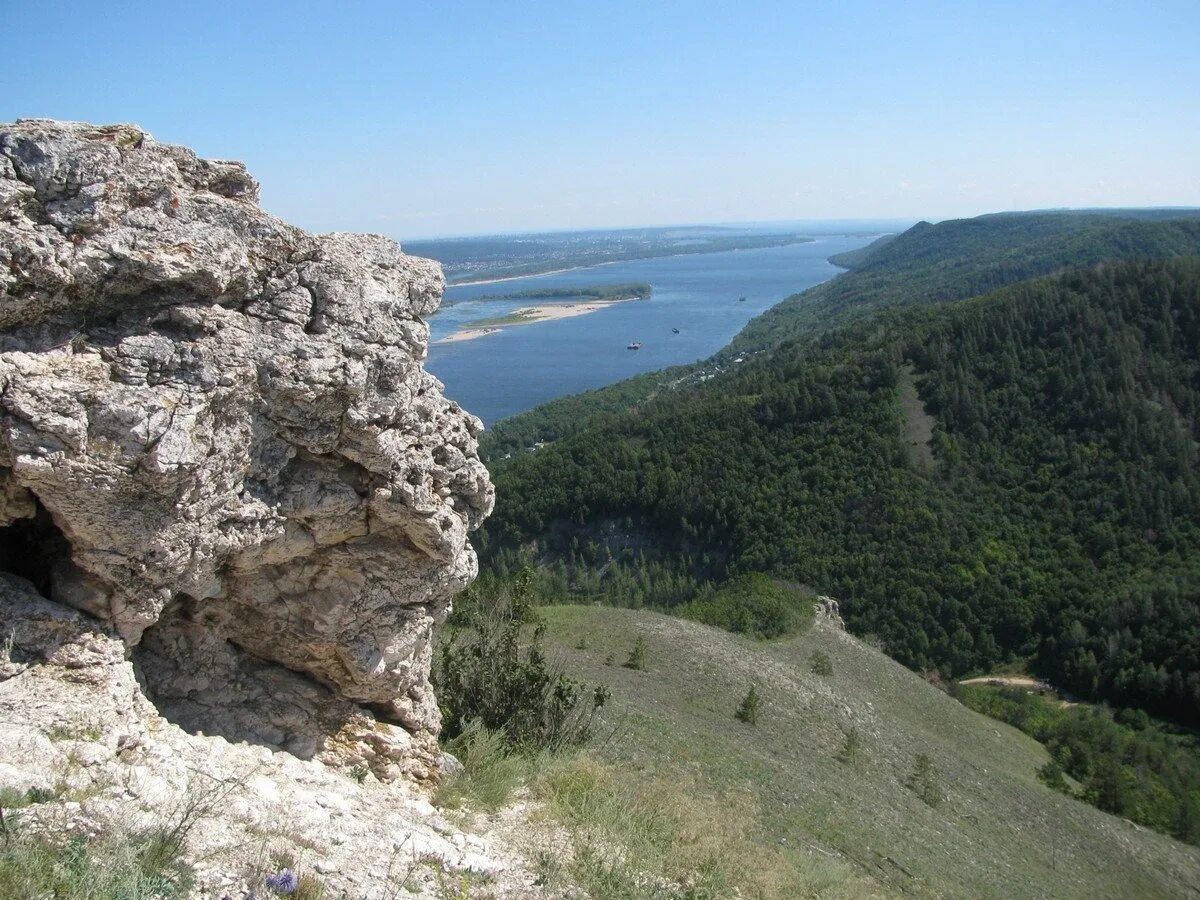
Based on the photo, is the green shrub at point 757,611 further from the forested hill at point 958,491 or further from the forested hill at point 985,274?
the forested hill at point 985,274

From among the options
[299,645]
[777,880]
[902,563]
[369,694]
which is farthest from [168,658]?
[902,563]

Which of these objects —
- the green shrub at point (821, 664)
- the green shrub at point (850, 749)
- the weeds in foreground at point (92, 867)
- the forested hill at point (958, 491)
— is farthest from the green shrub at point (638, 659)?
the forested hill at point (958, 491)

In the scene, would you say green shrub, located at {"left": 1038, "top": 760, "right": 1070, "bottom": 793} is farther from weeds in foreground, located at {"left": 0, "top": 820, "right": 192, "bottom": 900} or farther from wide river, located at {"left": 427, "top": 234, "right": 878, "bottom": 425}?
wide river, located at {"left": 427, "top": 234, "right": 878, "bottom": 425}

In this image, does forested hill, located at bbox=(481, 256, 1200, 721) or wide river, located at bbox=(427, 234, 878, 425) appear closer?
forested hill, located at bbox=(481, 256, 1200, 721)

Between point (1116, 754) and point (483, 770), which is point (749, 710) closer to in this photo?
point (483, 770)

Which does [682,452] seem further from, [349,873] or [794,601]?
[349,873]

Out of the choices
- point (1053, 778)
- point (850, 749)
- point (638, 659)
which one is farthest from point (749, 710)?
point (1053, 778)

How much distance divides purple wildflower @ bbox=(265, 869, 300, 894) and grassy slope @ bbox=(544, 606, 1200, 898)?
29.6 ft

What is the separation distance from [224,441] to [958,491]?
64400mm

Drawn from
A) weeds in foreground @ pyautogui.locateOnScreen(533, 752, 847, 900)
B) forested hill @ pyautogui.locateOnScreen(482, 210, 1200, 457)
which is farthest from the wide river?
weeds in foreground @ pyautogui.locateOnScreen(533, 752, 847, 900)

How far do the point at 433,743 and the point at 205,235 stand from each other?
6.05 m

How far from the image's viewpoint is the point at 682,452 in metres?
73.8

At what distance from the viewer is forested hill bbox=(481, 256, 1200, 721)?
5366cm

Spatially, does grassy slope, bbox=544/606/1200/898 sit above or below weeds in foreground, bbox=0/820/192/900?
below
